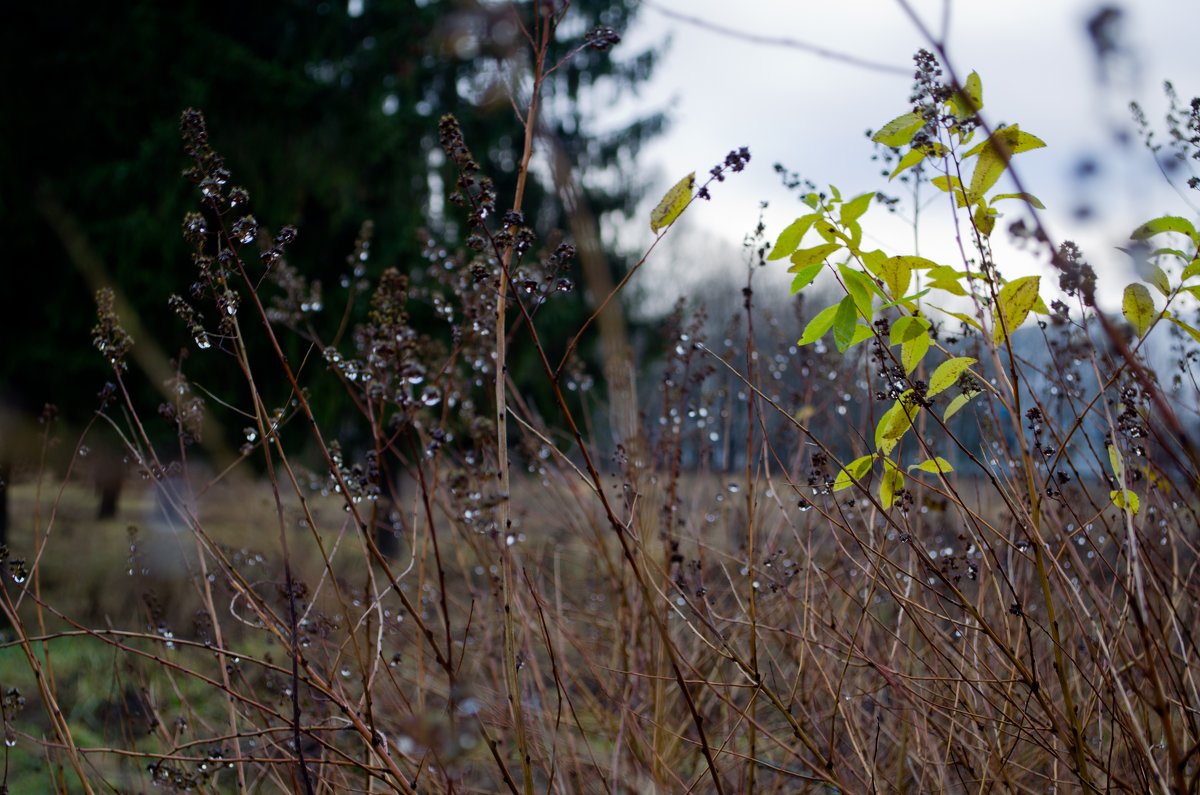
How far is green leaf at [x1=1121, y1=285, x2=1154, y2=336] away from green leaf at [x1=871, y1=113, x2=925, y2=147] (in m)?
0.37

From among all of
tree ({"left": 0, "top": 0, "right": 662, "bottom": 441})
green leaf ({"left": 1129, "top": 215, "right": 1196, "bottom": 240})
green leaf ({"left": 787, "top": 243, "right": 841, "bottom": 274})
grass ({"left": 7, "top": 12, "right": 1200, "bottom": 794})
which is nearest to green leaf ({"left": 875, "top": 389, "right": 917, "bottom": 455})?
grass ({"left": 7, "top": 12, "right": 1200, "bottom": 794})

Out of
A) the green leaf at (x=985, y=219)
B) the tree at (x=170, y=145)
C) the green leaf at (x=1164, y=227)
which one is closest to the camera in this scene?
the green leaf at (x=1164, y=227)

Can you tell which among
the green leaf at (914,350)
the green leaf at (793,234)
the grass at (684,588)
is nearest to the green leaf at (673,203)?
the grass at (684,588)

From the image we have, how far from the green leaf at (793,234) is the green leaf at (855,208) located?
35mm

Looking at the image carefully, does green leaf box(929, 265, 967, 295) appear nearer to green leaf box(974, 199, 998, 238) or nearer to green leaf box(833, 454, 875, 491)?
green leaf box(974, 199, 998, 238)

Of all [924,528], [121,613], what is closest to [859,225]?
[924,528]

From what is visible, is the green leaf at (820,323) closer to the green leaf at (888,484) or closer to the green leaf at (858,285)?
the green leaf at (858,285)

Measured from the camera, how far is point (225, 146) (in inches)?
263

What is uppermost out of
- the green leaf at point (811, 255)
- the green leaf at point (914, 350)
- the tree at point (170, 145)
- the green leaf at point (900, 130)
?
the tree at point (170, 145)

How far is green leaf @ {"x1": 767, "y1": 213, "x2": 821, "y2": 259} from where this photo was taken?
1.16 m

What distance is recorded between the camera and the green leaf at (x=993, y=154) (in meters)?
1.16

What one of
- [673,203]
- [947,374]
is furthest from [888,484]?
[673,203]

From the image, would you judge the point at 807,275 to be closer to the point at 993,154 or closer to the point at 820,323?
the point at 820,323

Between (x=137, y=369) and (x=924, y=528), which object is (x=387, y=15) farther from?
(x=924, y=528)
